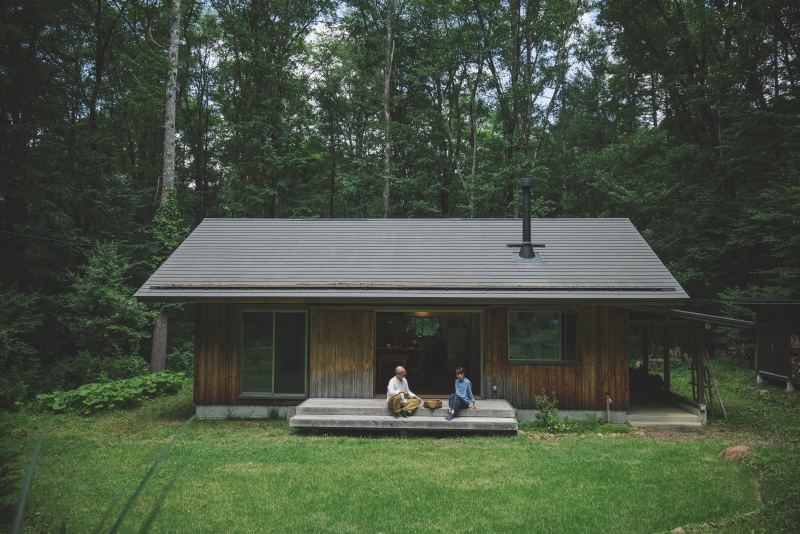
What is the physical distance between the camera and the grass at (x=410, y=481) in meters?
5.87

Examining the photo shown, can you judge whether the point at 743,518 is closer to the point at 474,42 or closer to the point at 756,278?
the point at 756,278

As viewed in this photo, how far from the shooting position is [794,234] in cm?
1659

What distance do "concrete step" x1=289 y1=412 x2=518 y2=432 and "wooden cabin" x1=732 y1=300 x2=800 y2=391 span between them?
8.85 metres

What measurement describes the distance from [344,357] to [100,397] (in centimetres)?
572

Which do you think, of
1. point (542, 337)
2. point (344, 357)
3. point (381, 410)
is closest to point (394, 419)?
point (381, 410)

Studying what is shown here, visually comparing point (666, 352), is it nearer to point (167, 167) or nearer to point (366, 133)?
point (167, 167)

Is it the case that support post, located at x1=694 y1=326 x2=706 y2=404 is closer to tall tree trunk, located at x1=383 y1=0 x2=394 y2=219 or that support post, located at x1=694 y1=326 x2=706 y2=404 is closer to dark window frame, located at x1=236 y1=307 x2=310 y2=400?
dark window frame, located at x1=236 y1=307 x2=310 y2=400

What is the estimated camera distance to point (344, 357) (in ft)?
37.5

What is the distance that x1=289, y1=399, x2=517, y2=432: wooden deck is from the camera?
32.7 ft

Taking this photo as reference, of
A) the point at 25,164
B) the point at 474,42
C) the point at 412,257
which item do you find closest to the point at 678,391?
the point at 412,257

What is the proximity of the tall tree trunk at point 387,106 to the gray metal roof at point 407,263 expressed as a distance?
7553 mm

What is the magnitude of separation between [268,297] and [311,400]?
2282mm

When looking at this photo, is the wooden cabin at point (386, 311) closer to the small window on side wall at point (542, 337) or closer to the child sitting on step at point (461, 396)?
the small window on side wall at point (542, 337)

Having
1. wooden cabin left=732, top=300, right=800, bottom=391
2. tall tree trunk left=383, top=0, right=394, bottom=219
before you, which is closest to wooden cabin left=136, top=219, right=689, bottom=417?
wooden cabin left=732, top=300, right=800, bottom=391
